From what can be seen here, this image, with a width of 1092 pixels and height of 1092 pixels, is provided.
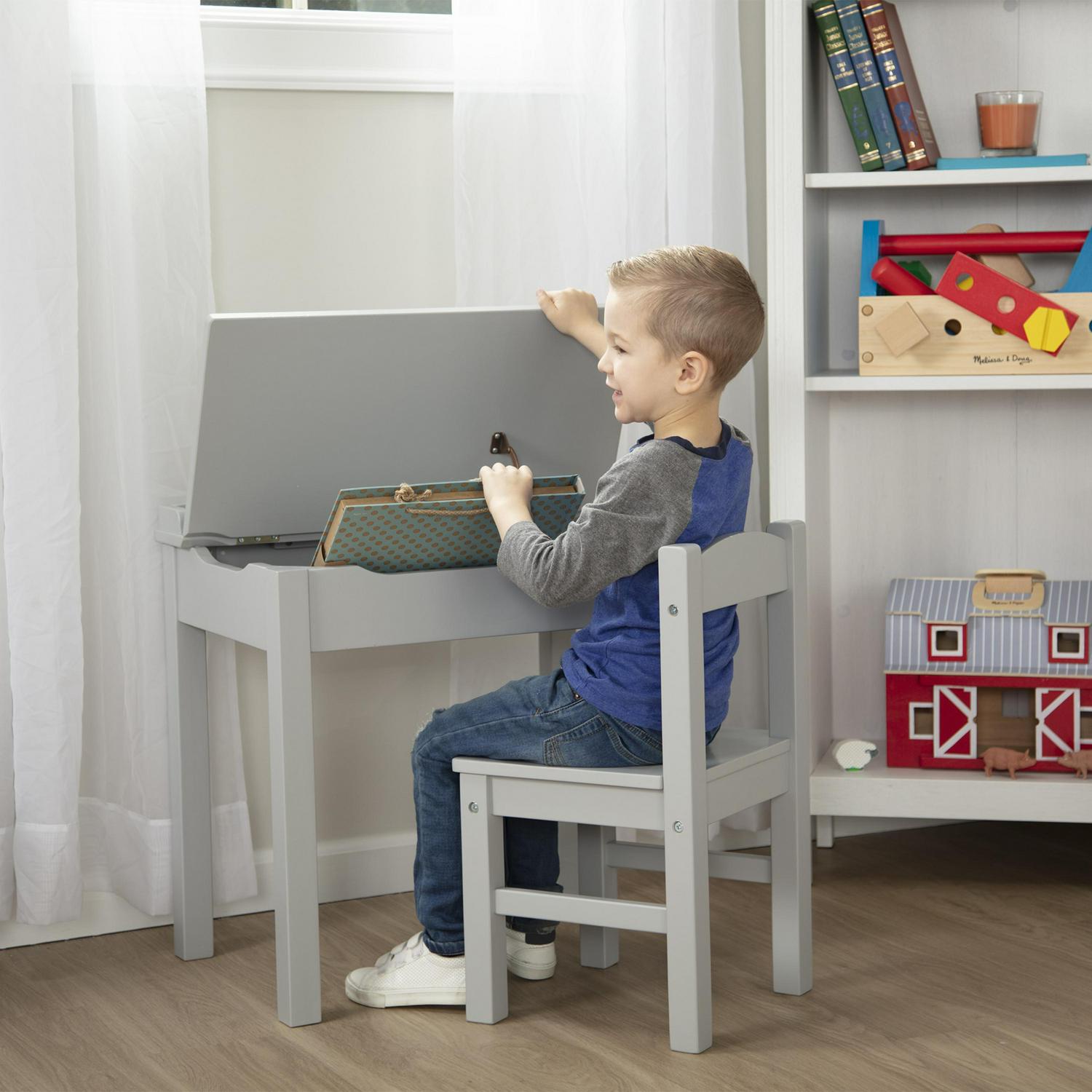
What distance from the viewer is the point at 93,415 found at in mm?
1814

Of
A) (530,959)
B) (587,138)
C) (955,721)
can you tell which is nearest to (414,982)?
(530,959)

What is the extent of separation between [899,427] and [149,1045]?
142cm

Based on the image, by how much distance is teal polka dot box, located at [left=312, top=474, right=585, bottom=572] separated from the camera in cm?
153

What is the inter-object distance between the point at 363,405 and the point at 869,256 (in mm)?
838

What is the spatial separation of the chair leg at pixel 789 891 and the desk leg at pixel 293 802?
521 mm

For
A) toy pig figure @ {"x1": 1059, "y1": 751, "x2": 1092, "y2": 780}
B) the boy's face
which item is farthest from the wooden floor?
the boy's face

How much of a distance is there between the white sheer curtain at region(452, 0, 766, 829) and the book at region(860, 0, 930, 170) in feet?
0.62

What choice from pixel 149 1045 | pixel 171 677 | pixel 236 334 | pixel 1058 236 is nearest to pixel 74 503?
pixel 171 677

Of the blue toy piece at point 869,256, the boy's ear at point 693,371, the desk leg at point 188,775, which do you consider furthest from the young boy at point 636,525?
the blue toy piece at point 869,256

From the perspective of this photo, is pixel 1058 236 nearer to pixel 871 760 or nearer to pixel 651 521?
pixel 871 760

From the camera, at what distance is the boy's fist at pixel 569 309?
1.71 m

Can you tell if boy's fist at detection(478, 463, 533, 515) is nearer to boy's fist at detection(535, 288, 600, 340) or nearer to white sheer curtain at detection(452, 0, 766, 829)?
boy's fist at detection(535, 288, 600, 340)

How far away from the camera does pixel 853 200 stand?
2252mm

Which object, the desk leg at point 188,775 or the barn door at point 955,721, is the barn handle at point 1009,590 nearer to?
the barn door at point 955,721
